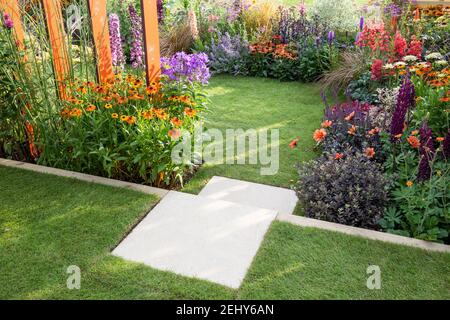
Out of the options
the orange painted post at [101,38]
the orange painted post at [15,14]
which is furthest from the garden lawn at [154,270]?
the orange painted post at [15,14]

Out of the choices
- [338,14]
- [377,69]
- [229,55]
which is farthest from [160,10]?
[377,69]

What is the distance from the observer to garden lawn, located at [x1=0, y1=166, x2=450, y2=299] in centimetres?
257

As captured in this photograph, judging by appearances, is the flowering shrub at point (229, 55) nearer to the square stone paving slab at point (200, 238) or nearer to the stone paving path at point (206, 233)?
the stone paving path at point (206, 233)

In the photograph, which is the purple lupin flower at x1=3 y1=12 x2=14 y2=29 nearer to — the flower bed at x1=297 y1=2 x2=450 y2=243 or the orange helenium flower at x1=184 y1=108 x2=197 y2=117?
the orange helenium flower at x1=184 y1=108 x2=197 y2=117

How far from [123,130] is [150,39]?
32.5 inches

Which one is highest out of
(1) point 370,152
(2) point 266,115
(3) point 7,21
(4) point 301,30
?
(3) point 7,21

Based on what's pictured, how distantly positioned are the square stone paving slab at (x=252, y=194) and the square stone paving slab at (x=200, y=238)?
0.25 m

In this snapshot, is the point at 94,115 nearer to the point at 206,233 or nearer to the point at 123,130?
the point at 123,130

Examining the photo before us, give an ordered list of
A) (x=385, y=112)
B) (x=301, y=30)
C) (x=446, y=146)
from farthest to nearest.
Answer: (x=301, y=30)
(x=385, y=112)
(x=446, y=146)

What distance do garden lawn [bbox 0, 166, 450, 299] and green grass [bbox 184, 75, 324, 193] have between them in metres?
0.90

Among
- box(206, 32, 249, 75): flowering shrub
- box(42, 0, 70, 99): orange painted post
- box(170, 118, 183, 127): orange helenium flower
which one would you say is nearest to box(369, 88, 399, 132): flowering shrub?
box(170, 118, 183, 127): orange helenium flower

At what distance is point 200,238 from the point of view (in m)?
3.03

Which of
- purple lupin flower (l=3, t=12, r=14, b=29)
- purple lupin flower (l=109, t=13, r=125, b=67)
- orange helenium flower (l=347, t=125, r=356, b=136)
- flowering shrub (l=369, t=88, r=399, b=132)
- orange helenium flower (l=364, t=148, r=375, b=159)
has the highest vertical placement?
purple lupin flower (l=3, t=12, r=14, b=29)

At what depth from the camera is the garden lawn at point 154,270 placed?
2566mm
